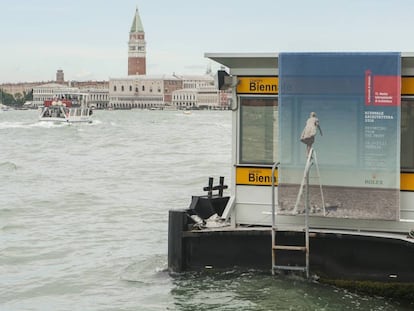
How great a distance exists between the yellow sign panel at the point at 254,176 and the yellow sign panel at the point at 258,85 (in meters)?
0.95

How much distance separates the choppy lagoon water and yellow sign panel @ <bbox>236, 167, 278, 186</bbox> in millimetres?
1111

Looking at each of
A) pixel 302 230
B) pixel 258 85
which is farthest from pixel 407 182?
pixel 258 85

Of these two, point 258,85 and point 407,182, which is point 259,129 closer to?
point 258,85

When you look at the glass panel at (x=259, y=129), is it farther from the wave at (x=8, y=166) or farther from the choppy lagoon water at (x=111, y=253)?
the wave at (x=8, y=166)

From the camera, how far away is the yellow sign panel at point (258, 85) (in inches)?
446

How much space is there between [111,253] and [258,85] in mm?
5868

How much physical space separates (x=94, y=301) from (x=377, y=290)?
3812mm

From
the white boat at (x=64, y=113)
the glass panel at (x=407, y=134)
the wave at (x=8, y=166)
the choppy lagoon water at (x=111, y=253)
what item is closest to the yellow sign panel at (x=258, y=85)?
the glass panel at (x=407, y=134)

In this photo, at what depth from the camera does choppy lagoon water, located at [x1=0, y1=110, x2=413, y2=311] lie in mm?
11445

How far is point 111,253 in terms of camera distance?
1616 centimetres

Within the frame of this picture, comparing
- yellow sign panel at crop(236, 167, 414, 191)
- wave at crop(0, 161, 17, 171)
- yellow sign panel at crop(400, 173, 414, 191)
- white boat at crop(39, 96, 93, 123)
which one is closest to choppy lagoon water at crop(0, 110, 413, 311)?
wave at crop(0, 161, 17, 171)

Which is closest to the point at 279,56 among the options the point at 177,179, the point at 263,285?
the point at 263,285

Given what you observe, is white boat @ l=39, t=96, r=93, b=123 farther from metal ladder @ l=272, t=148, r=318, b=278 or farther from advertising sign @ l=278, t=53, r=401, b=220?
metal ladder @ l=272, t=148, r=318, b=278

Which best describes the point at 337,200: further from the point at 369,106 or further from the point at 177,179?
the point at 177,179
